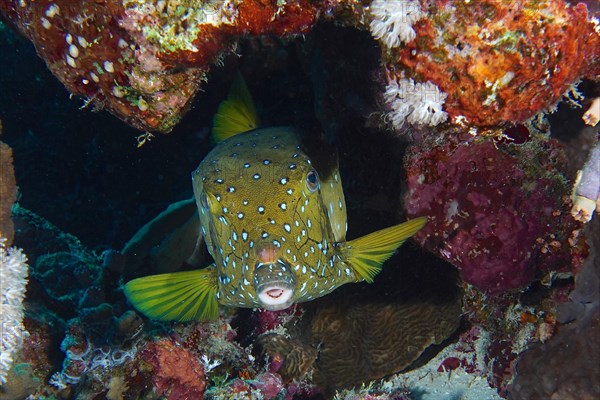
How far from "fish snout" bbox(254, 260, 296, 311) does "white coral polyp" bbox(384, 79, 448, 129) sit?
1386 millimetres

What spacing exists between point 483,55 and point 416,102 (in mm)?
513

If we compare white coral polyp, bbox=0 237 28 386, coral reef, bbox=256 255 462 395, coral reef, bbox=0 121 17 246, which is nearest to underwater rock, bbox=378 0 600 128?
coral reef, bbox=256 255 462 395

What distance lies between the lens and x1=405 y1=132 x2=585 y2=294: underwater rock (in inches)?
160

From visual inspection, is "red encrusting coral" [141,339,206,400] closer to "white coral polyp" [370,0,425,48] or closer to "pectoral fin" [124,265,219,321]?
"pectoral fin" [124,265,219,321]

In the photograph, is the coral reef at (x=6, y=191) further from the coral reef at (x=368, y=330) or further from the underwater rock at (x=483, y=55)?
the underwater rock at (x=483, y=55)

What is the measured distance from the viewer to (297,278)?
3.54m

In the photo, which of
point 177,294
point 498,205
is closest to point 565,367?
point 498,205

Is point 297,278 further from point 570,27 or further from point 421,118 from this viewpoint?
point 570,27

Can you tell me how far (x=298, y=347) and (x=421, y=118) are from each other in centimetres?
355

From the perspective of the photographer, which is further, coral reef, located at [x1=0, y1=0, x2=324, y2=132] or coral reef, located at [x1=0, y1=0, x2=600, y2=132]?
coral reef, located at [x1=0, y1=0, x2=324, y2=132]

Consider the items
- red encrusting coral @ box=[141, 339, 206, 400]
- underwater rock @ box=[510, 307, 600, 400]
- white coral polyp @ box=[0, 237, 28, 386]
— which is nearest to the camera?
underwater rock @ box=[510, 307, 600, 400]

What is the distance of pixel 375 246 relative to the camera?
411 centimetres

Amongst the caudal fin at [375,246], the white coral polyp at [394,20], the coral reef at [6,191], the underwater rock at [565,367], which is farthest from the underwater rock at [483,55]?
the coral reef at [6,191]

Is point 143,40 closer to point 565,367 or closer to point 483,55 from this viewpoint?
point 483,55
